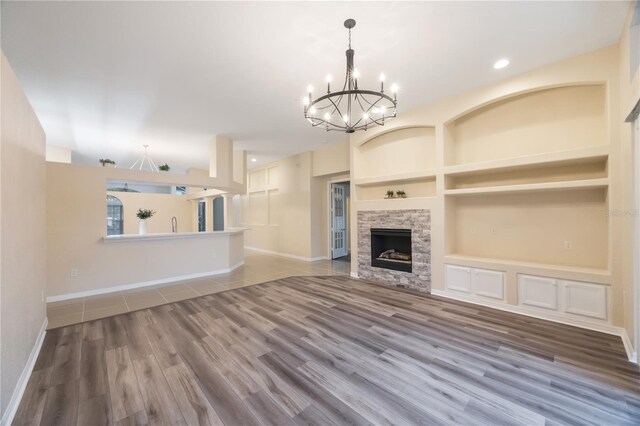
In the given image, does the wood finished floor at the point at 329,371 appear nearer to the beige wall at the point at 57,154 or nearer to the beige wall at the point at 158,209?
the beige wall at the point at 57,154

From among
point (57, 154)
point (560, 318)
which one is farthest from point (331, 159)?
point (57, 154)

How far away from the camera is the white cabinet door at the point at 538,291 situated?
3215 millimetres

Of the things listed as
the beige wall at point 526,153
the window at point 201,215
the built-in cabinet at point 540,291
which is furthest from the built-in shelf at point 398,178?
the window at point 201,215

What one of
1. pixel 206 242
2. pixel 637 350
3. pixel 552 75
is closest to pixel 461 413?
pixel 637 350

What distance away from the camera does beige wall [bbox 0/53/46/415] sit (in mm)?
1748

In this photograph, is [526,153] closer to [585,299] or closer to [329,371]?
[585,299]

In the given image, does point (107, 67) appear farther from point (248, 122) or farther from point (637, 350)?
point (637, 350)

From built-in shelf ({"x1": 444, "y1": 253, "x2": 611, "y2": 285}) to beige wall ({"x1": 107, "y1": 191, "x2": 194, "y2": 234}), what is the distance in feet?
24.4

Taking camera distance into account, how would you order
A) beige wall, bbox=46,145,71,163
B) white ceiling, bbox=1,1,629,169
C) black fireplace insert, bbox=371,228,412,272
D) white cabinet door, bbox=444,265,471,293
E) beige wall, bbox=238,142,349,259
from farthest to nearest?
beige wall, bbox=238,142,349,259 → beige wall, bbox=46,145,71,163 → black fireplace insert, bbox=371,228,412,272 → white cabinet door, bbox=444,265,471,293 → white ceiling, bbox=1,1,629,169

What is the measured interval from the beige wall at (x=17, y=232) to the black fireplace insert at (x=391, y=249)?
4.82 metres

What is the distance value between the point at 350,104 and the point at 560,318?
3821 millimetres

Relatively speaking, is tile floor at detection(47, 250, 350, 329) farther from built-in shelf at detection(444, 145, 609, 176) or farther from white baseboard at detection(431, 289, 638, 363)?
built-in shelf at detection(444, 145, 609, 176)

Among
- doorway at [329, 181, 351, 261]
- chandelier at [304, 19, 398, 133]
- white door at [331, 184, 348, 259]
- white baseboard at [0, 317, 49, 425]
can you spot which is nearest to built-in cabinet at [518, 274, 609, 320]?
chandelier at [304, 19, 398, 133]

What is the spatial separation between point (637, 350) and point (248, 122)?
20.2 feet
